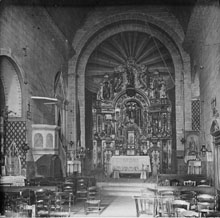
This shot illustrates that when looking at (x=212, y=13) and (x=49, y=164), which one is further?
(x=49, y=164)

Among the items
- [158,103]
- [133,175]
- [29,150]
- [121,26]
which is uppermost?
[121,26]

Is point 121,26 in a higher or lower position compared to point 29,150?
higher

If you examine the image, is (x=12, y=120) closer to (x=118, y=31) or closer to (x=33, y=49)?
(x=33, y=49)

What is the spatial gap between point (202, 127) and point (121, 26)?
7152 mm

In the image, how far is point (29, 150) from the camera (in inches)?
585

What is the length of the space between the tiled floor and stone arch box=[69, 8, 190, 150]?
737cm

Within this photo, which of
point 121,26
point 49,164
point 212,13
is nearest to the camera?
point 212,13

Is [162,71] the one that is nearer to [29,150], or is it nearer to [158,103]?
[158,103]

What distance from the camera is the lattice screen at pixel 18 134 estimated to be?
557 inches

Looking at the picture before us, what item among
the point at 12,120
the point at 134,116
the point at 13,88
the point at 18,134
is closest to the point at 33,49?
the point at 13,88

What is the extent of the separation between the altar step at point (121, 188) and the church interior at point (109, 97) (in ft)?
0.20

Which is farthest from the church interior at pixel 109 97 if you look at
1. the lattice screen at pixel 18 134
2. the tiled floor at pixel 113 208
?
the tiled floor at pixel 113 208

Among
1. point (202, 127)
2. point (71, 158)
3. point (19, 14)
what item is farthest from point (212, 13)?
point (71, 158)

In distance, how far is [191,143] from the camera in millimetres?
19266
